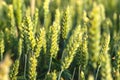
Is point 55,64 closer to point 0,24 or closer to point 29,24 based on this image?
point 29,24

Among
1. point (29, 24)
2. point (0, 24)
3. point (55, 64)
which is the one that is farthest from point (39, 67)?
point (0, 24)

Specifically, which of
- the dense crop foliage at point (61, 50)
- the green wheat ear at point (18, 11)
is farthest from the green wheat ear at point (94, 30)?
the green wheat ear at point (18, 11)

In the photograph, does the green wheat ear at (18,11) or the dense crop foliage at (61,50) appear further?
the green wheat ear at (18,11)

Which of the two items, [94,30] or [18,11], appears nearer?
[94,30]

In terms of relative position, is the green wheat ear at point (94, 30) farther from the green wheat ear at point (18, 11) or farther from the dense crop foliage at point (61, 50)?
the green wheat ear at point (18, 11)

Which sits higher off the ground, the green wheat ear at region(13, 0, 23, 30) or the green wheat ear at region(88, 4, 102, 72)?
the green wheat ear at region(13, 0, 23, 30)

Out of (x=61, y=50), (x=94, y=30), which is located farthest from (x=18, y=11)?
(x=94, y=30)

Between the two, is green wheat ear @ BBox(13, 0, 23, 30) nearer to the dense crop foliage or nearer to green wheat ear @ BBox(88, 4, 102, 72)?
the dense crop foliage

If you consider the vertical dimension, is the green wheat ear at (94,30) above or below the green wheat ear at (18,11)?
below

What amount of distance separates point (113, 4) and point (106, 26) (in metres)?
0.23

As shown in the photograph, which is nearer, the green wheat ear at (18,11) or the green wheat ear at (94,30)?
the green wheat ear at (94,30)

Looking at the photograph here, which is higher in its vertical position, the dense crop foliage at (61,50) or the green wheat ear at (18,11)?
the green wheat ear at (18,11)

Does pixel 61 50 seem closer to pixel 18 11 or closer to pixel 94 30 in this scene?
pixel 18 11

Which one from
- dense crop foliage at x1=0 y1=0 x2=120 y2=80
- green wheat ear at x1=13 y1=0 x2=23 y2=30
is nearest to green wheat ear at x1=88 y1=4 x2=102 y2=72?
dense crop foliage at x1=0 y1=0 x2=120 y2=80
